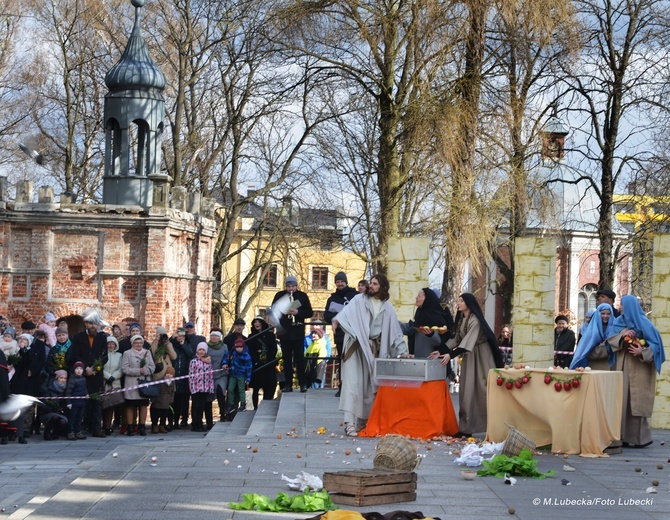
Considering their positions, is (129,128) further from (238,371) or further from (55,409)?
(55,409)

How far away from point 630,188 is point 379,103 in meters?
5.74

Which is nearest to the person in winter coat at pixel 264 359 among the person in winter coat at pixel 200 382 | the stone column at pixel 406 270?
the person in winter coat at pixel 200 382

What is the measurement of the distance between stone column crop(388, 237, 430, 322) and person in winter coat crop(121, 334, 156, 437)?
4.42 meters

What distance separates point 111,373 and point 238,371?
2132 millimetres

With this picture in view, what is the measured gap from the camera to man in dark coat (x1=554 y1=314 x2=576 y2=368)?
23219 mm

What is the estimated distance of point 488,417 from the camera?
1465 cm

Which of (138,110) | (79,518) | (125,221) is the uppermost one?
(138,110)

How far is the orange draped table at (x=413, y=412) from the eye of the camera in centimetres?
1551

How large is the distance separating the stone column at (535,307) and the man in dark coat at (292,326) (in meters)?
3.48

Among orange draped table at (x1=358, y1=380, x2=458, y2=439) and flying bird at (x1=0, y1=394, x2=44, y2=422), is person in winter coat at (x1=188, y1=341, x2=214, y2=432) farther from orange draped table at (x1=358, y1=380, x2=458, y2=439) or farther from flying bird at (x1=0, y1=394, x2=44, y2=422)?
flying bird at (x1=0, y1=394, x2=44, y2=422)

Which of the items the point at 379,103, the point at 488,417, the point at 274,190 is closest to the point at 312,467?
the point at 488,417

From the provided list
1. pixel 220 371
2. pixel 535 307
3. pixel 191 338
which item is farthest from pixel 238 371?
pixel 535 307

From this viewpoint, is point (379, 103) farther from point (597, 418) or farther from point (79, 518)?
point (79, 518)

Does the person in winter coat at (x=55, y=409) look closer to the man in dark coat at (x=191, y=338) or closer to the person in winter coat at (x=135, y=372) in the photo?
the person in winter coat at (x=135, y=372)
